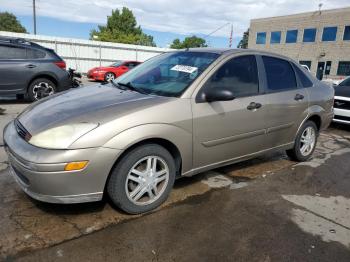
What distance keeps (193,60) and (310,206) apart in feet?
6.85

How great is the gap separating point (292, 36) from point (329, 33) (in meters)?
4.43

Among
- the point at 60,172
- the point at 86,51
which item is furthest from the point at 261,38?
the point at 60,172

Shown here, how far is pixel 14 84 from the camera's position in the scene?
8438mm

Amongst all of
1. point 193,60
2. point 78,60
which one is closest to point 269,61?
point 193,60

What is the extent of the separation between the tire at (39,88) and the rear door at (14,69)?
0.61ft

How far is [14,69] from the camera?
8375mm

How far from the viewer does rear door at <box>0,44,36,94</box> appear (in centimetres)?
830

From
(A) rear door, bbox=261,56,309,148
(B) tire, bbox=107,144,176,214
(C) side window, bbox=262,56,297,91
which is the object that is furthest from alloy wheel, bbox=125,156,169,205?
(C) side window, bbox=262,56,297,91

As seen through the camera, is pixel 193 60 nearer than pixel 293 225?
No

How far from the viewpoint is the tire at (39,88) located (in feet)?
28.6

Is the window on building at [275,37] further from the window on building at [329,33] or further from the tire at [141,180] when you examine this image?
the tire at [141,180]

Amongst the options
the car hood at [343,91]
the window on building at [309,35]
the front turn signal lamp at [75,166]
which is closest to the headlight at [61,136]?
the front turn signal lamp at [75,166]

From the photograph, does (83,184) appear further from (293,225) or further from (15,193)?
(293,225)

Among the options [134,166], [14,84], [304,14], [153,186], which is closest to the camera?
[134,166]
